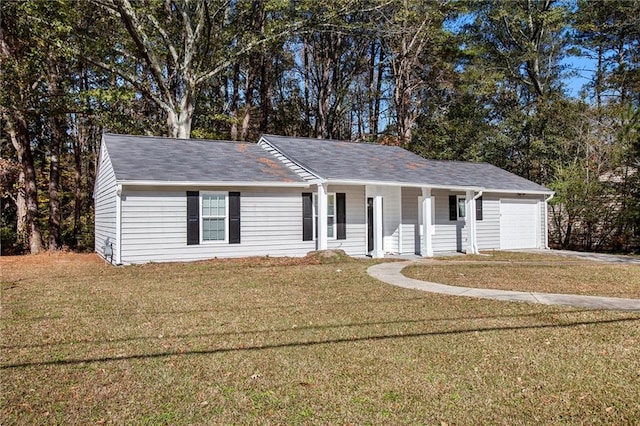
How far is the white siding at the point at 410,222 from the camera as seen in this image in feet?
51.1

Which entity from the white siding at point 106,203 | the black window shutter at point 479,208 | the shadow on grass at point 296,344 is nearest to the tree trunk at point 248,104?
the white siding at point 106,203

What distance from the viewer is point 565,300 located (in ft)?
23.3

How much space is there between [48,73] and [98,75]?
16.0 ft

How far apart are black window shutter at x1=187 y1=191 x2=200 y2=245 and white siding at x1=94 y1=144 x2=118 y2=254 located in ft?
6.18

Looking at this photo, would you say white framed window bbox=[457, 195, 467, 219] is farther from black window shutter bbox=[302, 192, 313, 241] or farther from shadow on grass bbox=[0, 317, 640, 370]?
shadow on grass bbox=[0, 317, 640, 370]

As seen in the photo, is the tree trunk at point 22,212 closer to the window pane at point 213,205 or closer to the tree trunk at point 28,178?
the tree trunk at point 28,178

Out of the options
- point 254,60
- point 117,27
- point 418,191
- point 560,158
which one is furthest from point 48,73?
point 560,158

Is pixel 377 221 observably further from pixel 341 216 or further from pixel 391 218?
pixel 391 218

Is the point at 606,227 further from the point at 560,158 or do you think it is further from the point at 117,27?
the point at 117,27

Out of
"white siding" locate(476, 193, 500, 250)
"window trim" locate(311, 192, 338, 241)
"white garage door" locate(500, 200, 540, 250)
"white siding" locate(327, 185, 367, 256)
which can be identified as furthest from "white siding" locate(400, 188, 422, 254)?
"white garage door" locate(500, 200, 540, 250)

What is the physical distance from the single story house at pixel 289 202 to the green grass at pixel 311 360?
463 centimetres

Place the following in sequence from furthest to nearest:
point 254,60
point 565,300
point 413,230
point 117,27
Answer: point 254,60 → point 117,27 → point 413,230 → point 565,300

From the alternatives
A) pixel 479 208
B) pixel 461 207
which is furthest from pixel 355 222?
pixel 479 208

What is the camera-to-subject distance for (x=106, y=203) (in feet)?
46.3
